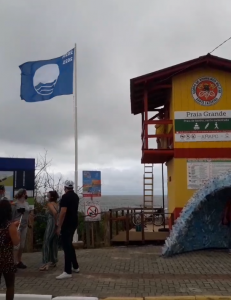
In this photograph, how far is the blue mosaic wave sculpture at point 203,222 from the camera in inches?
406

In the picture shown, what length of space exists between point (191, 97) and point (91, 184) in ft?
14.2

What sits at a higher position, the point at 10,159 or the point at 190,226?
the point at 10,159

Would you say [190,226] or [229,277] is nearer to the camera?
[229,277]

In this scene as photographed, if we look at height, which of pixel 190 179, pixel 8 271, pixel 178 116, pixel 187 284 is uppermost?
pixel 178 116

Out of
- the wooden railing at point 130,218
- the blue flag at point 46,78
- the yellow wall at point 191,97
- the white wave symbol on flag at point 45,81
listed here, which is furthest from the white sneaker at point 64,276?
the white wave symbol on flag at point 45,81

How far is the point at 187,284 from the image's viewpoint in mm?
7484

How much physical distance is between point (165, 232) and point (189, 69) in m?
5.47

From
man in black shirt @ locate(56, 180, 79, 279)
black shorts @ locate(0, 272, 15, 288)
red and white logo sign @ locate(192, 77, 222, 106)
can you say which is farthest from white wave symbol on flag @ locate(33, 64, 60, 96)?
black shorts @ locate(0, 272, 15, 288)

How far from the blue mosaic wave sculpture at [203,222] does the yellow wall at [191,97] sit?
2208mm

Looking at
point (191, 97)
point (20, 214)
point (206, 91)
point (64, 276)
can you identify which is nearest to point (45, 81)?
point (191, 97)

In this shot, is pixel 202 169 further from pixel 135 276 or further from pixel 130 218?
pixel 135 276

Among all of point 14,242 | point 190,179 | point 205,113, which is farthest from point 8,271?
point 205,113

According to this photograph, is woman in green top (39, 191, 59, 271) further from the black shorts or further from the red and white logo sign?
the red and white logo sign

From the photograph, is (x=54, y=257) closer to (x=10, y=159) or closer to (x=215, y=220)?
(x=10, y=159)
